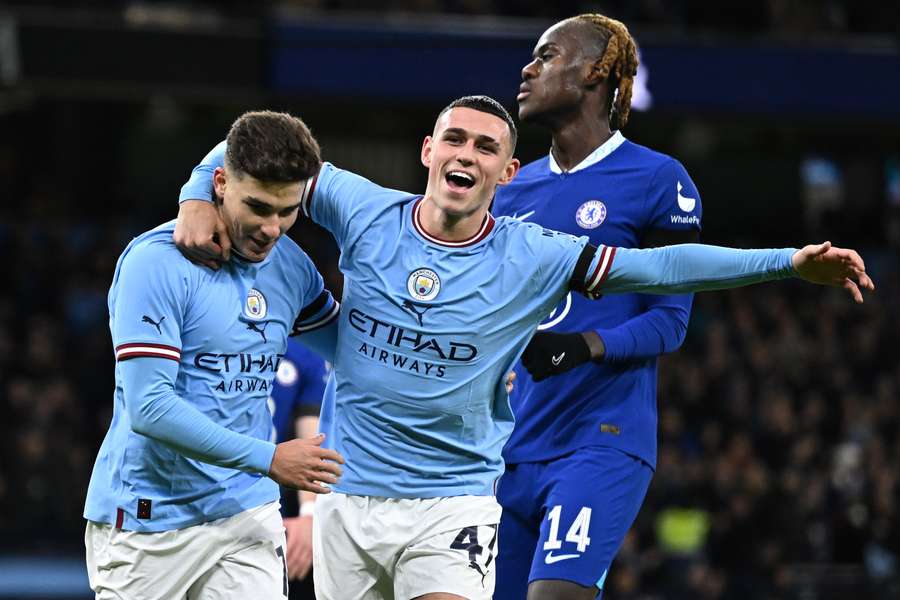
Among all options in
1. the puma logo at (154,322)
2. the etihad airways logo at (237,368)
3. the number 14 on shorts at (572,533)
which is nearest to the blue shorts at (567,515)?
the number 14 on shorts at (572,533)

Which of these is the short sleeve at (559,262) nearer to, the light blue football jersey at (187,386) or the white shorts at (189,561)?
the light blue football jersey at (187,386)

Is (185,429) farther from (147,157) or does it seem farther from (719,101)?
(147,157)

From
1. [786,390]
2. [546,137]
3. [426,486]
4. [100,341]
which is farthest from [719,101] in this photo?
[426,486]

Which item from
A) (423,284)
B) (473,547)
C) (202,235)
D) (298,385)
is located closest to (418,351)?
(423,284)

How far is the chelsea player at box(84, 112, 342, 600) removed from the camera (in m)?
4.07

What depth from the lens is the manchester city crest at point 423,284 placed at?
4.47 meters

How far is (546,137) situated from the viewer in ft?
68.3

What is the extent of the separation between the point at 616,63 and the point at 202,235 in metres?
2.00

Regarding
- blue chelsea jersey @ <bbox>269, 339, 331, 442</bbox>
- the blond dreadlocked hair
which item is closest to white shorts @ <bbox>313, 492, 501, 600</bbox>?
the blond dreadlocked hair

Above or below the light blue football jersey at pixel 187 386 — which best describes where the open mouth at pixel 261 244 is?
above

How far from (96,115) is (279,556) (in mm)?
15032

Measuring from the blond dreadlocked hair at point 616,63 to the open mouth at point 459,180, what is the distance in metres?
1.20

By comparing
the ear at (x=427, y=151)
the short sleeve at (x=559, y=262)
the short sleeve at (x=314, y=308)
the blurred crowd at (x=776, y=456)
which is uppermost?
the ear at (x=427, y=151)

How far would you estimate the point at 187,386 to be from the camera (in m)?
4.22
